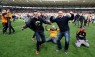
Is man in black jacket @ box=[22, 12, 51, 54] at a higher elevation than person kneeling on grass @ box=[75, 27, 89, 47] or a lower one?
higher

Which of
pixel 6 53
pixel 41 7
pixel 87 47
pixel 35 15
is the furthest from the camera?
pixel 41 7

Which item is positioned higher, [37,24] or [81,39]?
[37,24]

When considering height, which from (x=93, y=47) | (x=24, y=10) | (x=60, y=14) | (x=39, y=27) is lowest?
(x=24, y=10)

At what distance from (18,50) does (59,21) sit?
2865 millimetres

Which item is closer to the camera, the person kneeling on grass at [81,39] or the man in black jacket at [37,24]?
the man in black jacket at [37,24]

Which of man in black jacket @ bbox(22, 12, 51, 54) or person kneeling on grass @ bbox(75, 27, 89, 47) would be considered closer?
man in black jacket @ bbox(22, 12, 51, 54)

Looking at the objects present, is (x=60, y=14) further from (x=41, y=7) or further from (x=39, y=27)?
(x=41, y=7)

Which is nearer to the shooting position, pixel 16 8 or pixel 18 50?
pixel 18 50

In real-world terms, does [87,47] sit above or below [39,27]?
below

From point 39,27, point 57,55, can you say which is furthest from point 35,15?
point 57,55

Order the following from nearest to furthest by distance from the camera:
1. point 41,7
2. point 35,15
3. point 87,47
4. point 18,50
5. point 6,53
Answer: point 35,15
point 6,53
point 18,50
point 87,47
point 41,7

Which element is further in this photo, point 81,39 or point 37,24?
point 81,39

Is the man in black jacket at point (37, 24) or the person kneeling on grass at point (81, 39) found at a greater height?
the man in black jacket at point (37, 24)

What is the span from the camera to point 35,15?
891cm
